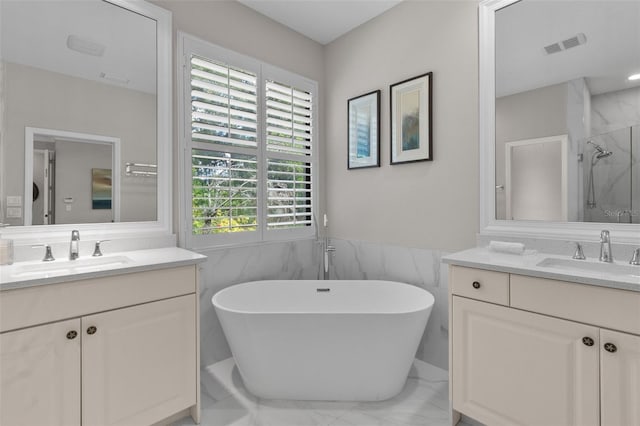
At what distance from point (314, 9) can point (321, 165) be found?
1.28 meters

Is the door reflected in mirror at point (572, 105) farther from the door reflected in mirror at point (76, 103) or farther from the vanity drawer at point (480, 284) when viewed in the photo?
the door reflected in mirror at point (76, 103)

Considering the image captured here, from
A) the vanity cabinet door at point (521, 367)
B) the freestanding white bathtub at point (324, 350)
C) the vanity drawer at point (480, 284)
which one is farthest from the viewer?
the freestanding white bathtub at point (324, 350)

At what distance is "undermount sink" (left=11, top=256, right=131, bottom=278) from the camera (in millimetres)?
1326

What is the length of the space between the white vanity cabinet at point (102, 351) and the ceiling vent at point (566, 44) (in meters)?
Result: 2.30

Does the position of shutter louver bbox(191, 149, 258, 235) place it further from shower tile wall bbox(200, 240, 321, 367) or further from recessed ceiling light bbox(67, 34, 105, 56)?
recessed ceiling light bbox(67, 34, 105, 56)

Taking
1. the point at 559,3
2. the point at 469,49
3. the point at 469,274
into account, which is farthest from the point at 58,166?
the point at 559,3

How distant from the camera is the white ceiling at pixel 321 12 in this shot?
240cm

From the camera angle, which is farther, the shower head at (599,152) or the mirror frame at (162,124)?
the mirror frame at (162,124)

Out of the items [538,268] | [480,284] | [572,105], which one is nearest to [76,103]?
[480,284]

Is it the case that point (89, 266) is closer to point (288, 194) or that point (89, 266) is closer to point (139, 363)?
point (139, 363)

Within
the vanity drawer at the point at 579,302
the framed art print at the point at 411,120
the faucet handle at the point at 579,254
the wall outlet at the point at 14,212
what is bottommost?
the vanity drawer at the point at 579,302

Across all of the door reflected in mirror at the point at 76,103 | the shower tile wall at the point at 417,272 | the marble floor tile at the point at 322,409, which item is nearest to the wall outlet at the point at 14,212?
the door reflected in mirror at the point at 76,103

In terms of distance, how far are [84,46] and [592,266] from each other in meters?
2.96

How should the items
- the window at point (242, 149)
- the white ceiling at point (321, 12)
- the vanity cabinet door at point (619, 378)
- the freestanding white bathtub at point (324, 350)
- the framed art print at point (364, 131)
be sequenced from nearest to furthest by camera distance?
the vanity cabinet door at point (619, 378) < the freestanding white bathtub at point (324, 350) < the window at point (242, 149) < the white ceiling at point (321, 12) < the framed art print at point (364, 131)
